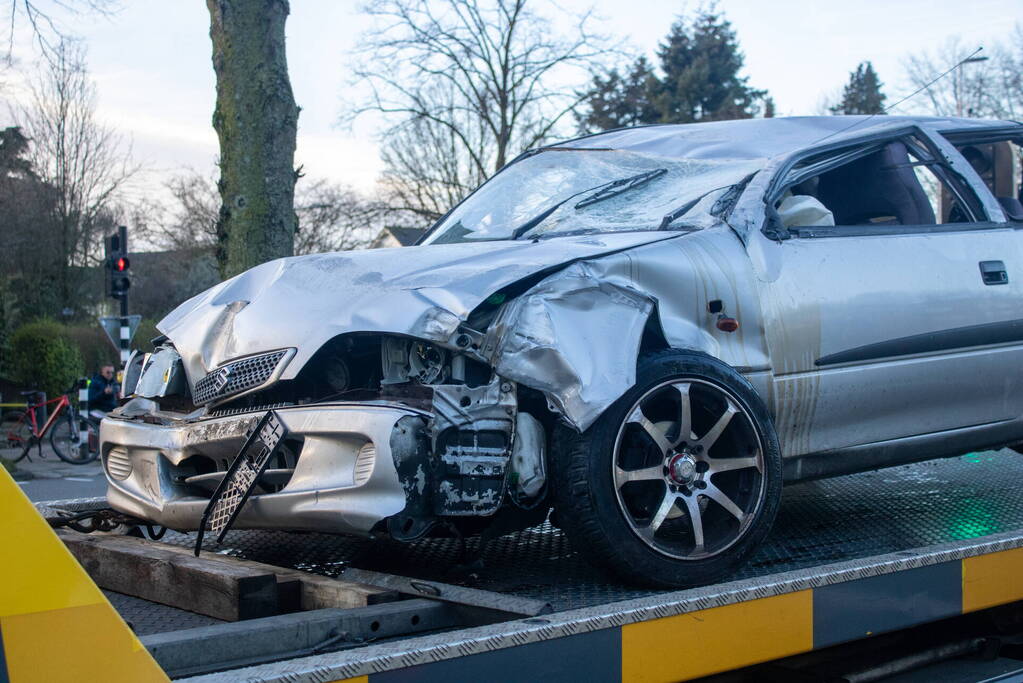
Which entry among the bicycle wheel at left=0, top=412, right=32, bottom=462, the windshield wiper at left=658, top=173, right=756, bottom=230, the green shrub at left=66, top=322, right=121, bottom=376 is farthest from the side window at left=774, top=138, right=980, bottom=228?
the green shrub at left=66, top=322, right=121, bottom=376

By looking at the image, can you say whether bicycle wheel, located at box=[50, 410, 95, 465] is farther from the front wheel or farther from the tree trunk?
the front wheel

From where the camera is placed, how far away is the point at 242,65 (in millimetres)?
9383

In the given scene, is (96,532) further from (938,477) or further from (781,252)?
A: (938,477)

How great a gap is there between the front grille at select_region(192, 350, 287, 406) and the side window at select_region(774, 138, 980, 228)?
2.07 metres

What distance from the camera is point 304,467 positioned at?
2.78 meters

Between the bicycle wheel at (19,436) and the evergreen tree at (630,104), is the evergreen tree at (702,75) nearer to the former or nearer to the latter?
the evergreen tree at (630,104)

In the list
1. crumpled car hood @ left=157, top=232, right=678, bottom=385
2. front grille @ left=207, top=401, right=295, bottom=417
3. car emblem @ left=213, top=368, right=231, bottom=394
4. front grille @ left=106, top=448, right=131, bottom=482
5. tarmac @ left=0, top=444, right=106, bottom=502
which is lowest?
tarmac @ left=0, top=444, right=106, bottom=502

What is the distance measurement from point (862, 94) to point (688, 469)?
42.2m

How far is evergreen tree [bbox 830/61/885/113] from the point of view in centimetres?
4109

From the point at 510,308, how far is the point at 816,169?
1589 mm

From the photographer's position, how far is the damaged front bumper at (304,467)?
266 centimetres

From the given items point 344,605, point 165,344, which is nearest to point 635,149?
point 165,344

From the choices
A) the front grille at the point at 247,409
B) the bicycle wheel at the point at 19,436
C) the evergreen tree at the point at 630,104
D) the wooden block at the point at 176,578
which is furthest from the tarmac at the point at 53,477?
the evergreen tree at the point at 630,104

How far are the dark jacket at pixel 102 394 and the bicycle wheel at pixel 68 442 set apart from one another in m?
0.43
